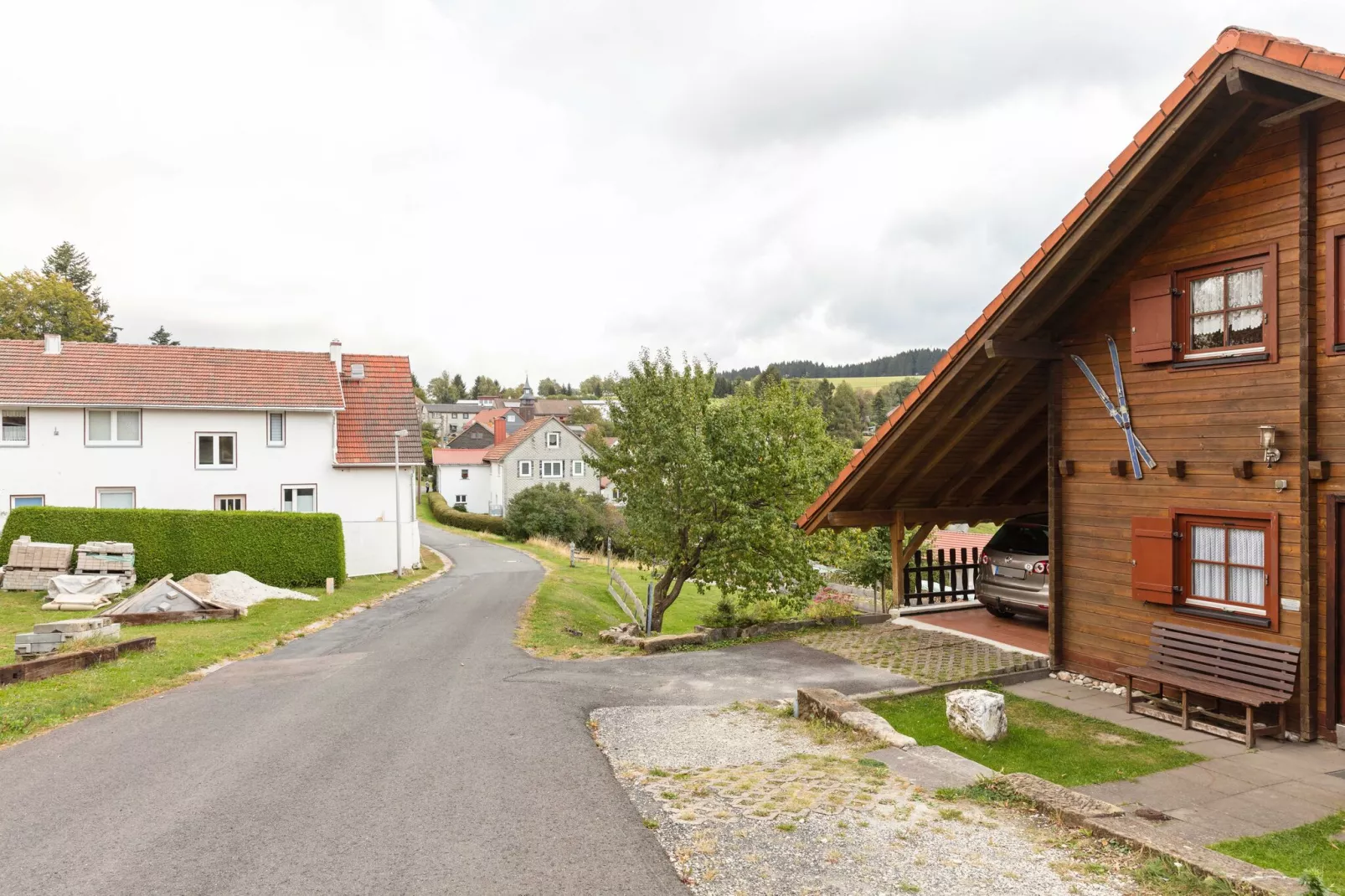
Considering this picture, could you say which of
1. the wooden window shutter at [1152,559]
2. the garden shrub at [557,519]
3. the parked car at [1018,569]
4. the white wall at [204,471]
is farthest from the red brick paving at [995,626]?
the garden shrub at [557,519]

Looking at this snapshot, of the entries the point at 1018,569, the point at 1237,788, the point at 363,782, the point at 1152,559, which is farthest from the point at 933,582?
the point at 363,782

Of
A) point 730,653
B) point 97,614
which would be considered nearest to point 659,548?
point 730,653

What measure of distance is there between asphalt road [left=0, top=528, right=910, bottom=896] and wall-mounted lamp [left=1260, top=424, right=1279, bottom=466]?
477cm

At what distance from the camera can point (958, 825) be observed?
5.72m

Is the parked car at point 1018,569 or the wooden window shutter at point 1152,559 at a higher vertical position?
the wooden window shutter at point 1152,559

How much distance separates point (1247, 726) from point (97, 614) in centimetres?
2263

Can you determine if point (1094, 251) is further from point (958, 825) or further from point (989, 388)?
point (958, 825)

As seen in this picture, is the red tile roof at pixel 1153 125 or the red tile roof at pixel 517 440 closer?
the red tile roof at pixel 1153 125

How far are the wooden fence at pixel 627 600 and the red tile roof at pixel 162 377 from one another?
42.6 feet

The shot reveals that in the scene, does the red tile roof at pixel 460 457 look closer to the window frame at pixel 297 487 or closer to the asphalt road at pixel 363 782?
the window frame at pixel 297 487

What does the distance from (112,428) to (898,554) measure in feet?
94.7

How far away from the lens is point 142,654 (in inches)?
521

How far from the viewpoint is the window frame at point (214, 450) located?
29.3 m

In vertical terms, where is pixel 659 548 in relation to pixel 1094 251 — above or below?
below
